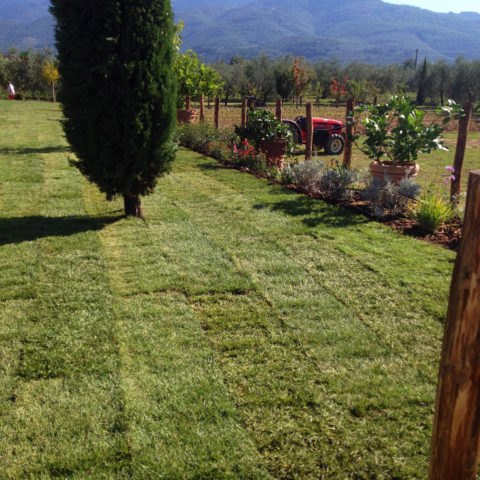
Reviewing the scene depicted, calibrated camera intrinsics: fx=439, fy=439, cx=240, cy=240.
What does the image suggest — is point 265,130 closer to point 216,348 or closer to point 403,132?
point 403,132

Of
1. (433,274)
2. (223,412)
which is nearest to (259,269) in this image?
(433,274)

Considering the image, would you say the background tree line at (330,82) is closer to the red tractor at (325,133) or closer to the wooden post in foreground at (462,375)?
the red tractor at (325,133)

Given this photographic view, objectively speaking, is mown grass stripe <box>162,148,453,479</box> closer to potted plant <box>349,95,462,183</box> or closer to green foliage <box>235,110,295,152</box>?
potted plant <box>349,95,462,183</box>

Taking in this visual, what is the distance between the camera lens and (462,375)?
5.18 ft

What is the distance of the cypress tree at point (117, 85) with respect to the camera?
17.9 feet

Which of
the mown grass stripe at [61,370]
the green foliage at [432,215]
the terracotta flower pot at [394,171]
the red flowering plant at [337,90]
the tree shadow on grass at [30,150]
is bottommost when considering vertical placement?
the mown grass stripe at [61,370]

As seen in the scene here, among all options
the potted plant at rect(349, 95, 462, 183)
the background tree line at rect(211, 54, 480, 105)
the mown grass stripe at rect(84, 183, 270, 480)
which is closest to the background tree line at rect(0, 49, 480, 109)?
the background tree line at rect(211, 54, 480, 105)

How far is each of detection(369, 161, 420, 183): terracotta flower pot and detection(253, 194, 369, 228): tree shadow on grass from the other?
3.33ft

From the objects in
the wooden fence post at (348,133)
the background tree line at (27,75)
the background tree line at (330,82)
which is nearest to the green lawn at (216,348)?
the wooden fence post at (348,133)

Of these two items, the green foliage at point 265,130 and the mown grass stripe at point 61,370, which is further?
the green foliage at point 265,130

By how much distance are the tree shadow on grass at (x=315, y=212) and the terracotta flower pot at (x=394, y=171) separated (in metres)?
1.02

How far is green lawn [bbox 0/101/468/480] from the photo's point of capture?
2.47 m

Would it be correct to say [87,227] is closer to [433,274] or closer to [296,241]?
[296,241]

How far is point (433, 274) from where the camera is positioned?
15.7 feet
